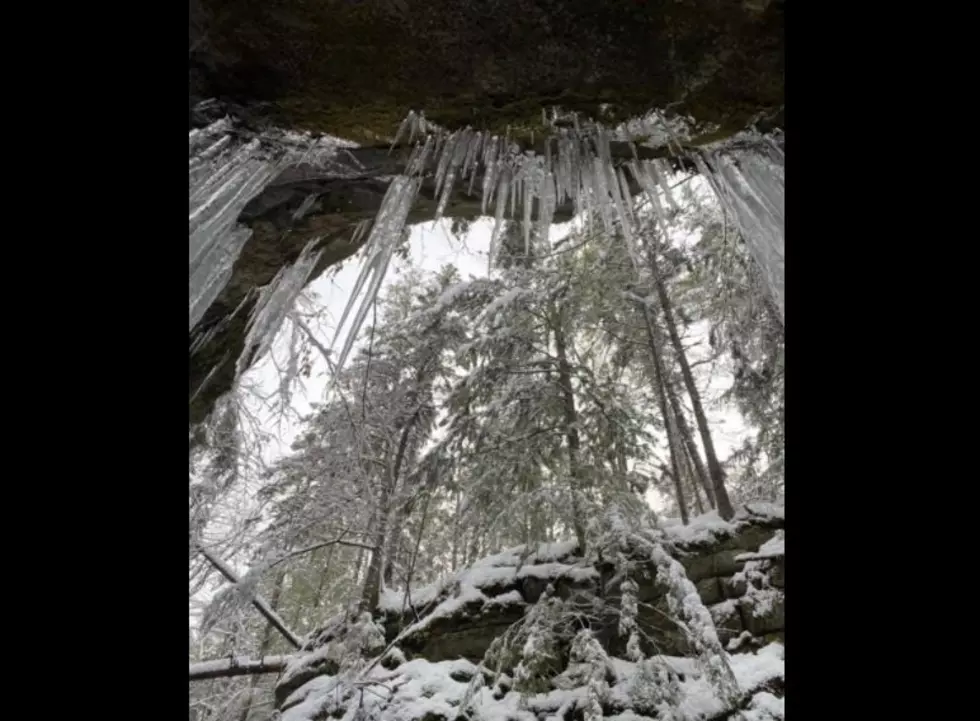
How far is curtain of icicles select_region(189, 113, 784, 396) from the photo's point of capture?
8.34 feet

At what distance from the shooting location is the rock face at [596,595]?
6098 millimetres

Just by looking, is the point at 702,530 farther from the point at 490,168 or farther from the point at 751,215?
the point at 490,168

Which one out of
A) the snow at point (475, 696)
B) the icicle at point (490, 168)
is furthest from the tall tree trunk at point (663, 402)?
the icicle at point (490, 168)

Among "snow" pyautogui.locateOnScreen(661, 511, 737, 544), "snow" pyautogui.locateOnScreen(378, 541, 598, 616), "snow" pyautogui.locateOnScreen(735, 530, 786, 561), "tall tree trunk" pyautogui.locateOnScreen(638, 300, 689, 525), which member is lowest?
"snow" pyautogui.locateOnScreen(378, 541, 598, 616)

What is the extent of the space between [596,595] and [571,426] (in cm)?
177

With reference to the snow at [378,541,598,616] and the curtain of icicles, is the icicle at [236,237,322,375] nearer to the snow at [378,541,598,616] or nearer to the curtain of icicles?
the curtain of icicles

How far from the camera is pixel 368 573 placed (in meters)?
7.07

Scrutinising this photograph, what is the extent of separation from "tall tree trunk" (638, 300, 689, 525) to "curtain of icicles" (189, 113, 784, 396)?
4386 mm

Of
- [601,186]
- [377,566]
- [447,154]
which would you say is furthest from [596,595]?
[447,154]

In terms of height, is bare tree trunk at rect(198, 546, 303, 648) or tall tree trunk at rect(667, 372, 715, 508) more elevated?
tall tree trunk at rect(667, 372, 715, 508)
